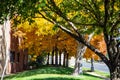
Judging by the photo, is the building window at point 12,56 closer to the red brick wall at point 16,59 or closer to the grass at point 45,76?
the red brick wall at point 16,59

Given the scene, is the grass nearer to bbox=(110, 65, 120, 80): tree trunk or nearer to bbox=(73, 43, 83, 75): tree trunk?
bbox=(73, 43, 83, 75): tree trunk

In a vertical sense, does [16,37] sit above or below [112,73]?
above

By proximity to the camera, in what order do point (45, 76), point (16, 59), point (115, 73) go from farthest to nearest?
1. point (16, 59)
2. point (45, 76)
3. point (115, 73)

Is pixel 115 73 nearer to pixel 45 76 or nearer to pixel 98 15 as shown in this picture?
pixel 98 15

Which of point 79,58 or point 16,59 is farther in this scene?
point 16,59

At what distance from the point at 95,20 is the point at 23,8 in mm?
3234

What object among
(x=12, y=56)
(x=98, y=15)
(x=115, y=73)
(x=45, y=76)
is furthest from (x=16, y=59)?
(x=98, y=15)

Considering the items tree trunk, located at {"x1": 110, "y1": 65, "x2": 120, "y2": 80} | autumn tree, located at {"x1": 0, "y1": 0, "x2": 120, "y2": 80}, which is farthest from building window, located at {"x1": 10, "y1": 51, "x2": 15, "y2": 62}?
tree trunk, located at {"x1": 110, "y1": 65, "x2": 120, "y2": 80}

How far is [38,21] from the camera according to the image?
33.4 meters

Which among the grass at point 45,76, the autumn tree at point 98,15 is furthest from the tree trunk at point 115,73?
the grass at point 45,76

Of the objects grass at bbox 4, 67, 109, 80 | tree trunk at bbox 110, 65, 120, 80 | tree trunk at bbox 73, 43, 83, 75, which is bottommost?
grass at bbox 4, 67, 109, 80

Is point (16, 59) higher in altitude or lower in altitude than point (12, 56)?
lower

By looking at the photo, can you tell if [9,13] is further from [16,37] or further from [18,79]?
[16,37]

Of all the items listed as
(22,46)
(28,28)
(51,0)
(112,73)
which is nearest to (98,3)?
(51,0)
